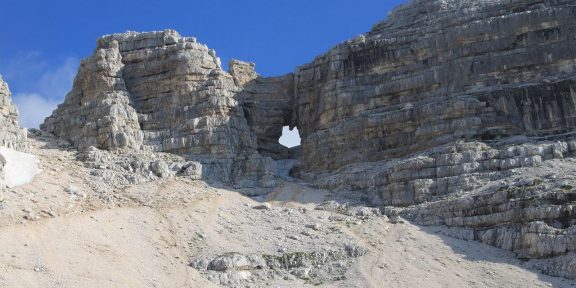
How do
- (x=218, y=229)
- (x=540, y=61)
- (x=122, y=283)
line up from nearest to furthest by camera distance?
(x=122, y=283), (x=218, y=229), (x=540, y=61)

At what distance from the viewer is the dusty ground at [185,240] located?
40.9 m

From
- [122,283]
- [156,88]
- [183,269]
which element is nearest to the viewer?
[122,283]

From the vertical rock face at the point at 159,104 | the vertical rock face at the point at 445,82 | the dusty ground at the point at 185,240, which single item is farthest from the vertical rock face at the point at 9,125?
the vertical rock face at the point at 445,82

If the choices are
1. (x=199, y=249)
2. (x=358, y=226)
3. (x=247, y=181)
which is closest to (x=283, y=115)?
(x=247, y=181)

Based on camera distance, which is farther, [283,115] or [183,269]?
[283,115]

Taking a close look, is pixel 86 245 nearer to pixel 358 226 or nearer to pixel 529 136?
pixel 358 226

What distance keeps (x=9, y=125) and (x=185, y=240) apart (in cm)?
2028

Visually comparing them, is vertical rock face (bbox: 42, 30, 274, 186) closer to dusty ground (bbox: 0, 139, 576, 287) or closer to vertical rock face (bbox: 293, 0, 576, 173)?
dusty ground (bbox: 0, 139, 576, 287)

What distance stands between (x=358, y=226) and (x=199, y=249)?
12009 millimetres

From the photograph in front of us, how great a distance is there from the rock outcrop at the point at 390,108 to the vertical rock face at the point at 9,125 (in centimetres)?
626

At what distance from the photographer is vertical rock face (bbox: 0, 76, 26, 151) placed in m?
55.8

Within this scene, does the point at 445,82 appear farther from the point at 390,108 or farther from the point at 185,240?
the point at 185,240

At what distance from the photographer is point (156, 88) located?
2685 inches

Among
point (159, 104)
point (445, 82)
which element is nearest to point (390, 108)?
point (445, 82)
